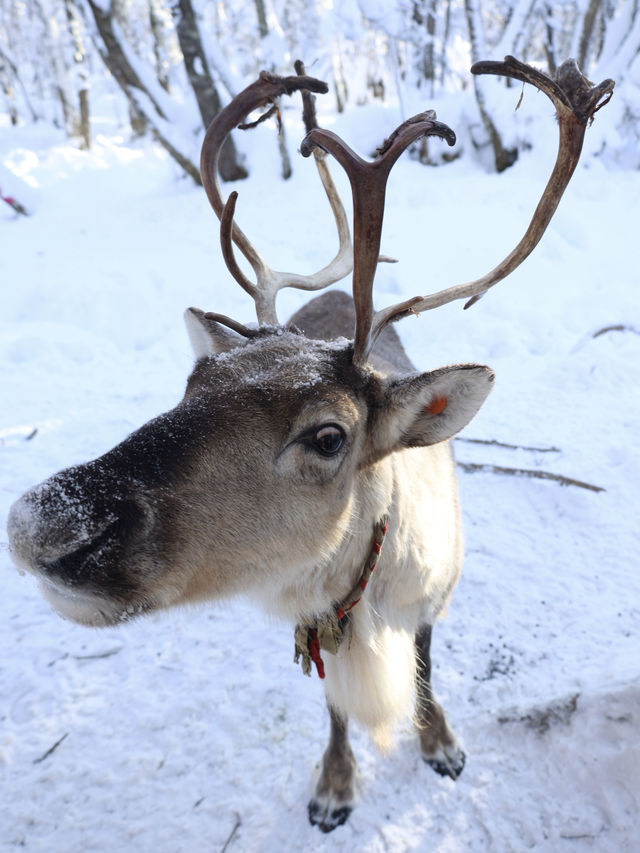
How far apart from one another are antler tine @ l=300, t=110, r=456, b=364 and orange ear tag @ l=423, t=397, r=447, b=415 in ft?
0.97

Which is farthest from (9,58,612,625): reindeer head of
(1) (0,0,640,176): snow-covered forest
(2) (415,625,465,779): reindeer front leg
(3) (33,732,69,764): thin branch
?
(1) (0,0,640,176): snow-covered forest

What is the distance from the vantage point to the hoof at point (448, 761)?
2.29m

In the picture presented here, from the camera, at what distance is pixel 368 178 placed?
1.53 meters

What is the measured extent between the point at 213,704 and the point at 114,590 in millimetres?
1562

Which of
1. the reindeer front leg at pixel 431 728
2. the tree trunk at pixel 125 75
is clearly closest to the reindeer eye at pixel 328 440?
the reindeer front leg at pixel 431 728

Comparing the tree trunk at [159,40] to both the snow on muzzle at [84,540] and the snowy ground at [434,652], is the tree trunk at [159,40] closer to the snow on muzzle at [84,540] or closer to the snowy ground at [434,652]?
the snowy ground at [434,652]

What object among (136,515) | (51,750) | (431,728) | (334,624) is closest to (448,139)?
(136,515)

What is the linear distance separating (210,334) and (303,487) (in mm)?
749

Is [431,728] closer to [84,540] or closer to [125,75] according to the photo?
[84,540]

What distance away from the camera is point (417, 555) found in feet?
6.56

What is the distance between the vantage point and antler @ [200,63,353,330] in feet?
6.56

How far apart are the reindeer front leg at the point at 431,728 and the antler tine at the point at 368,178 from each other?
4.86 feet

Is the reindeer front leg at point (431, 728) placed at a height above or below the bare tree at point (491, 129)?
below

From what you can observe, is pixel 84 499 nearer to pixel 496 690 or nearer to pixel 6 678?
pixel 6 678
